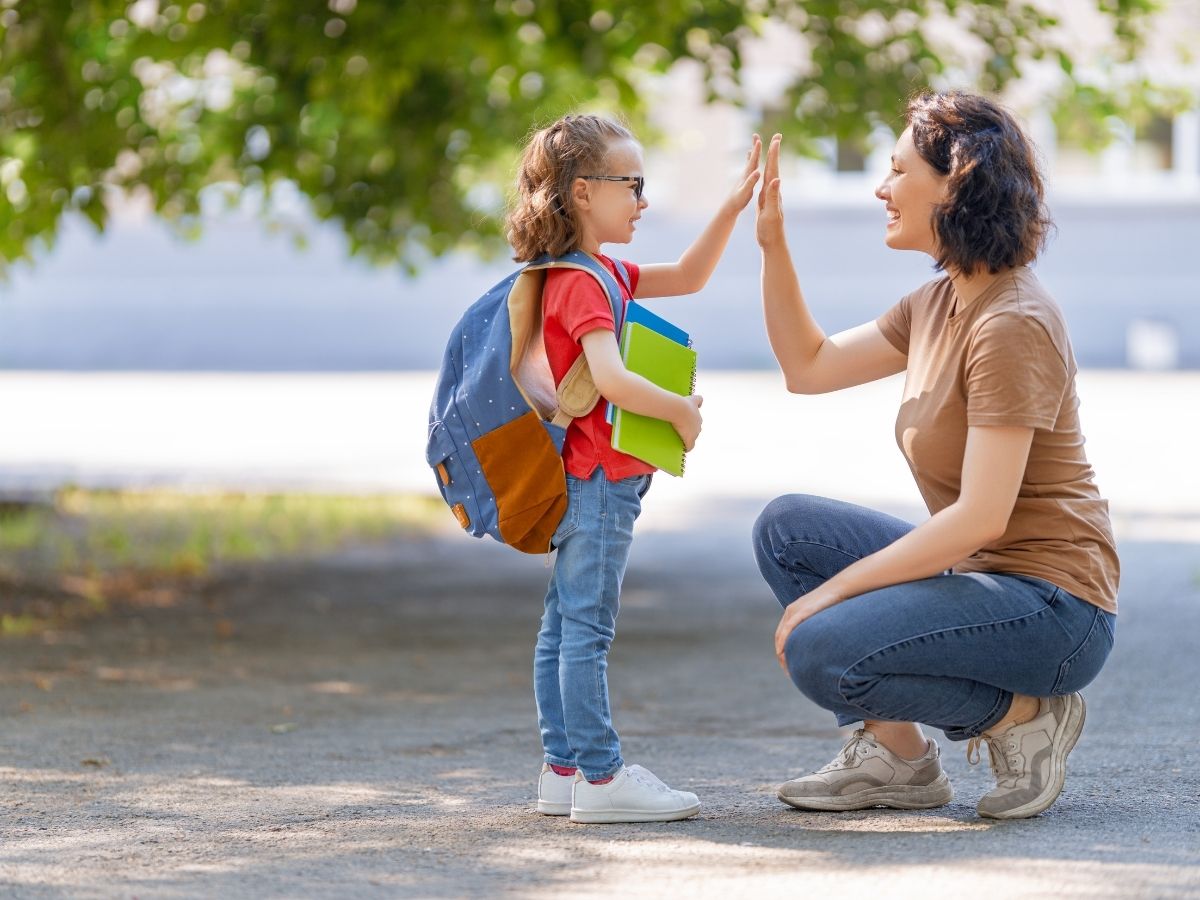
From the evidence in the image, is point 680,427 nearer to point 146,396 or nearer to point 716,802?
point 716,802

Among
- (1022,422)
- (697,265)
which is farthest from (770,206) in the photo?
(1022,422)

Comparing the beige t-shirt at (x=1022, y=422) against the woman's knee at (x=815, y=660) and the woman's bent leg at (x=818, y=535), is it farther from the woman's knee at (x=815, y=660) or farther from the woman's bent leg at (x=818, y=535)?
the woman's knee at (x=815, y=660)

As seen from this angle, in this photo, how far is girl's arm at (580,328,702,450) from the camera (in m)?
3.59

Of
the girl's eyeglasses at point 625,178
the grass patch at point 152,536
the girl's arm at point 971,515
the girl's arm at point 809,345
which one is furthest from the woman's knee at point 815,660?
the grass patch at point 152,536

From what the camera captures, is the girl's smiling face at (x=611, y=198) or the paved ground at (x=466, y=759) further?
the girl's smiling face at (x=611, y=198)

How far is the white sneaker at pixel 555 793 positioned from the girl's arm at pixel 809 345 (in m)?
1.09

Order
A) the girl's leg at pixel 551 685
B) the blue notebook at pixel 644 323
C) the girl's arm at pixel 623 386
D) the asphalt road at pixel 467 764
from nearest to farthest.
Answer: the asphalt road at pixel 467 764 < the girl's arm at pixel 623 386 < the blue notebook at pixel 644 323 < the girl's leg at pixel 551 685

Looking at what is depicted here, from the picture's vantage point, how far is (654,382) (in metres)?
3.73

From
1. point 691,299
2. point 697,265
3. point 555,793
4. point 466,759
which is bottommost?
point 466,759

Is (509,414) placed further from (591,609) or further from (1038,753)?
(1038,753)

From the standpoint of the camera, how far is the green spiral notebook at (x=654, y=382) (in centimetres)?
367

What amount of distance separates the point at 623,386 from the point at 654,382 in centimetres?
16

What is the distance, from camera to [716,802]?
4.02 m

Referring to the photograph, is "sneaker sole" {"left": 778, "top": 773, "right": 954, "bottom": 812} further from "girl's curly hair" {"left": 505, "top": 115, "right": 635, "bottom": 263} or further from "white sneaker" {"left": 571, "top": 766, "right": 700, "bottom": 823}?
"girl's curly hair" {"left": 505, "top": 115, "right": 635, "bottom": 263}
